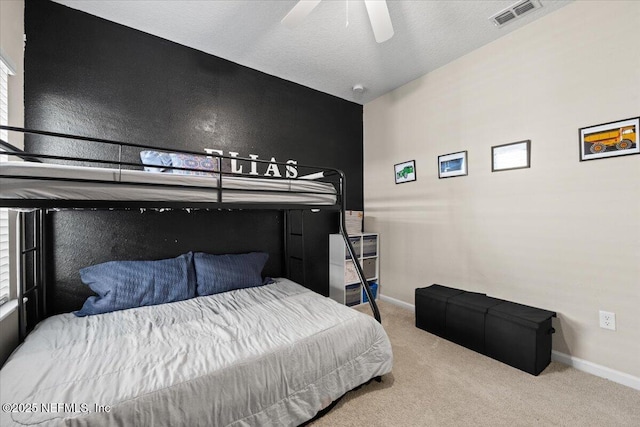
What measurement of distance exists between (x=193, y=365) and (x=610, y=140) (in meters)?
2.82

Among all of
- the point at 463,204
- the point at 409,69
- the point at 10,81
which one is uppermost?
the point at 409,69

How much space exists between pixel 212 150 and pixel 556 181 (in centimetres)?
288

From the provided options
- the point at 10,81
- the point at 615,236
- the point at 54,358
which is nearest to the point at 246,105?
the point at 10,81

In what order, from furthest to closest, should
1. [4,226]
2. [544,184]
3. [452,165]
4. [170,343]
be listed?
[452,165]
[544,184]
[4,226]
[170,343]

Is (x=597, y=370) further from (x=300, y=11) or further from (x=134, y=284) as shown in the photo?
(x=134, y=284)

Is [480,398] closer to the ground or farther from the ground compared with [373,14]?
closer to the ground

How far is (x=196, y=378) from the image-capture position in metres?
1.11

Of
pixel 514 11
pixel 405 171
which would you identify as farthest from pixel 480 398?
pixel 514 11

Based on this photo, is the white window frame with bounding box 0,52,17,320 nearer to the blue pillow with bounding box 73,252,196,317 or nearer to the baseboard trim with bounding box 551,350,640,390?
the blue pillow with bounding box 73,252,196,317

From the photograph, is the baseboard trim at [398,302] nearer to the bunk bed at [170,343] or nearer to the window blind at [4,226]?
the bunk bed at [170,343]

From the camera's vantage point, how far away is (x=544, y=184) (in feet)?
6.79

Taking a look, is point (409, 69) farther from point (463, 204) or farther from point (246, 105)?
point (246, 105)

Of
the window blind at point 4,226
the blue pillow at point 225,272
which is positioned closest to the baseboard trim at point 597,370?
the blue pillow at point 225,272

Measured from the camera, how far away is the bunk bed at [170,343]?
39.8 inches
